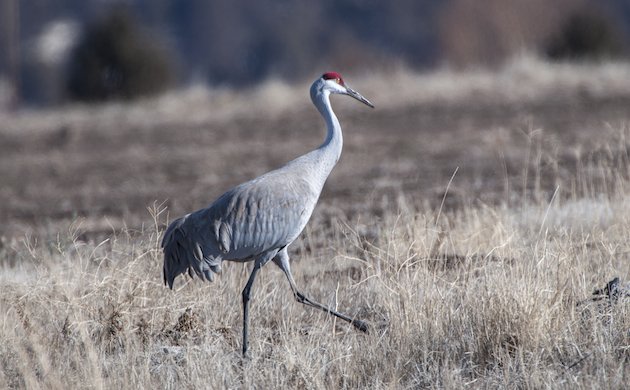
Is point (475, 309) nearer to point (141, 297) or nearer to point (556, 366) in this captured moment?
point (556, 366)

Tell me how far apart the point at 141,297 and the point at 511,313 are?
7.02 ft

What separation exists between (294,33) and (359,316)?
5911cm

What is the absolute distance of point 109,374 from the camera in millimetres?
5418

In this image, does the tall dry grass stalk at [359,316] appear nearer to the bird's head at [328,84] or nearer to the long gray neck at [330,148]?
the long gray neck at [330,148]

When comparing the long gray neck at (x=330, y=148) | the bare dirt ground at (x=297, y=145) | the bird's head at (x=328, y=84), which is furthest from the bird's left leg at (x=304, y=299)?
the bare dirt ground at (x=297, y=145)

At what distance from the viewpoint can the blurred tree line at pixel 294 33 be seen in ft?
152

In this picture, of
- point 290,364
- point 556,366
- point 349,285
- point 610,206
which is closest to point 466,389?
point 556,366

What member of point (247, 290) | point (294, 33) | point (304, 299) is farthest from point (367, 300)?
point (294, 33)

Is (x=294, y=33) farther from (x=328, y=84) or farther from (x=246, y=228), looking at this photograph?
(x=246, y=228)

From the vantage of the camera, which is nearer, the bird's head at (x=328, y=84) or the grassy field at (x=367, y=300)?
the grassy field at (x=367, y=300)

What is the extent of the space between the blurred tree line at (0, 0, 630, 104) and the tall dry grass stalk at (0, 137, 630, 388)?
25.8 meters

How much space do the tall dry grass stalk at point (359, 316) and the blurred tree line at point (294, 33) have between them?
2580 cm

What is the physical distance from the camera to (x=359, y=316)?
647 centimetres

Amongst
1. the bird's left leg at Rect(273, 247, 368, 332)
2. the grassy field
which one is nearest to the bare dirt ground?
the grassy field
